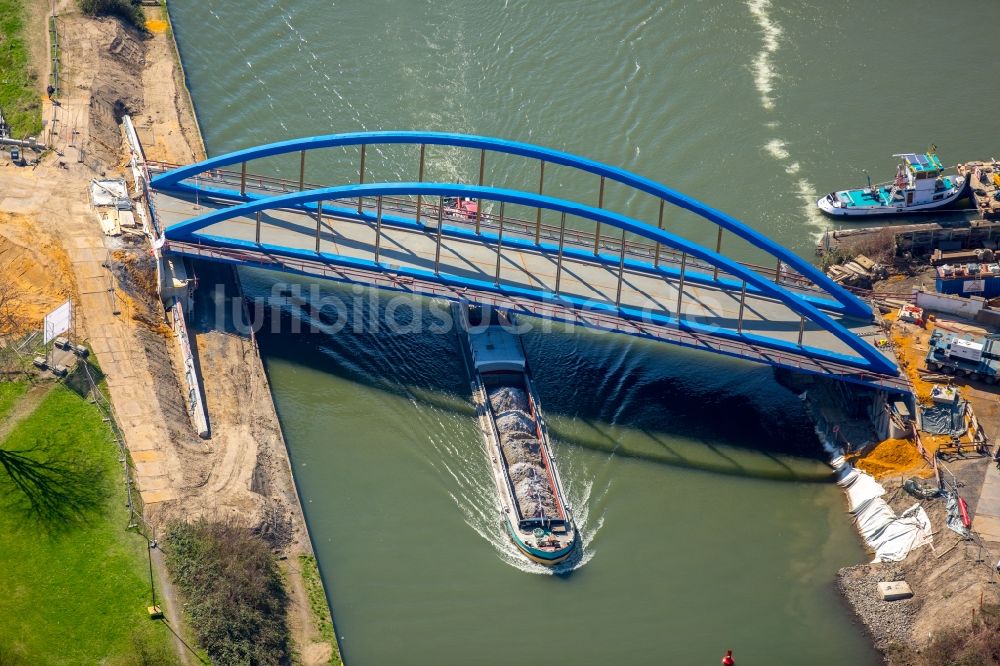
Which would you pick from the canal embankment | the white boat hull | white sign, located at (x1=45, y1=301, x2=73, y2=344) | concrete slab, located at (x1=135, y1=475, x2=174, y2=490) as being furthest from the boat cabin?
white sign, located at (x1=45, y1=301, x2=73, y2=344)

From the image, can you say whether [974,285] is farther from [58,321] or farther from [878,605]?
[58,321]

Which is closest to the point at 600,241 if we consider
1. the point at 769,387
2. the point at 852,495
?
the point at 769,387

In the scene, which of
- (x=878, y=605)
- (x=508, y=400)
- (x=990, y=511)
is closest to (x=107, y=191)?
(x=508, y=400)

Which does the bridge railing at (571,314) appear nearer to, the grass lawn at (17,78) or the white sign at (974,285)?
the white sign at (974,285)

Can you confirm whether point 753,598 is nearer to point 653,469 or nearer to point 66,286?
point 653,469

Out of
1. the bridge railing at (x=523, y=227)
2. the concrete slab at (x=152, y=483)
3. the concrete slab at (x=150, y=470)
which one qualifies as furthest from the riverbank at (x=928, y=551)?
the concrete slab at (x=150, y=470)

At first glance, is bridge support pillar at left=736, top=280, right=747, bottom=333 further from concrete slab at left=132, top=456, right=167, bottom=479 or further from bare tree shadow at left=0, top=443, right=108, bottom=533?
bare tree shadow at left=0, top=443, right=108, bottom=533
